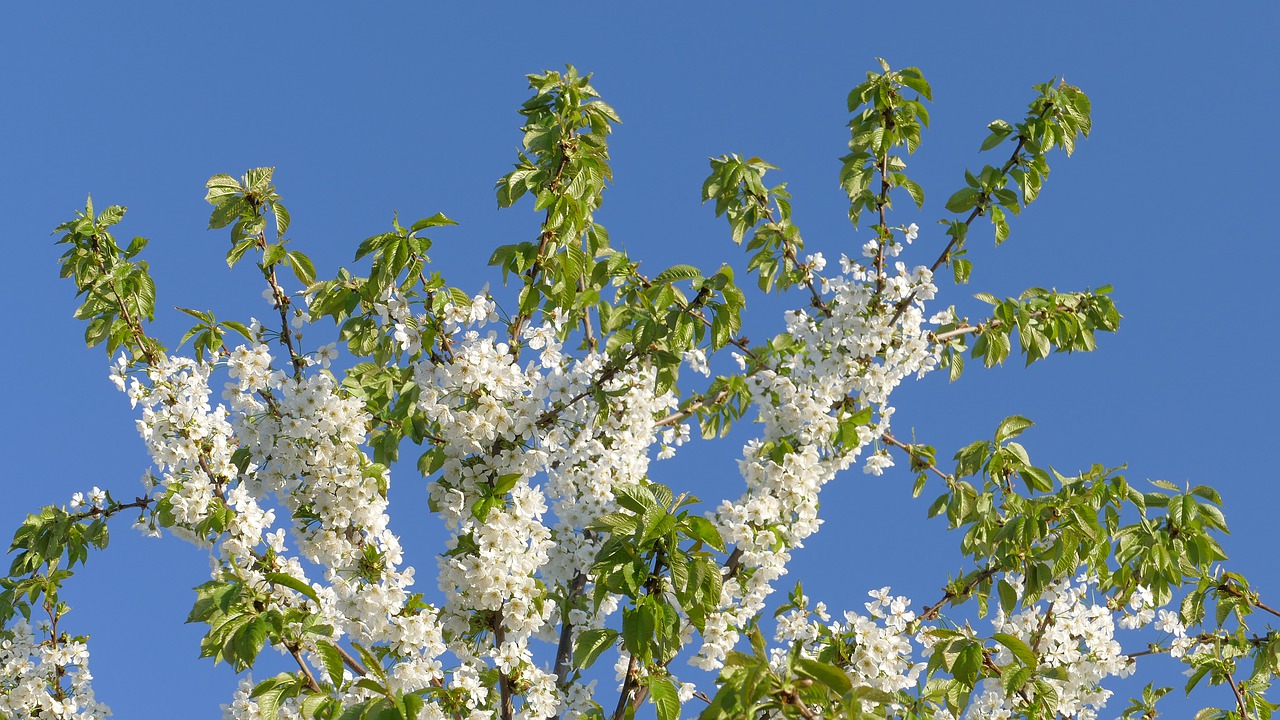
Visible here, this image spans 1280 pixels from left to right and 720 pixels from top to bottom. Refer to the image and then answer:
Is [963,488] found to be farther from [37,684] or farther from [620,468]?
[37,684]

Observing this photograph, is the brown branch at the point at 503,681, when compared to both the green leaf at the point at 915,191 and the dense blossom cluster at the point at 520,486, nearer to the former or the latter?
the dense blossom cluster at the point at 520,486

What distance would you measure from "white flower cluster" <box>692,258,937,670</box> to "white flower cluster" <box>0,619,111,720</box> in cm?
351

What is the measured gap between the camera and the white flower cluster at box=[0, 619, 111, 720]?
18.5 feet

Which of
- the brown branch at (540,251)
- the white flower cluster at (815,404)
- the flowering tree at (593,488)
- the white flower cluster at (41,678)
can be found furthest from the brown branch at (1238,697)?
the white flower cluster at (41,678)

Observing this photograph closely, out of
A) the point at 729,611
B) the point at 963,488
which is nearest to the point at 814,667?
the point at 729,611

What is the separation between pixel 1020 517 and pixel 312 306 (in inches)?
116

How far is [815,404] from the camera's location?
15.8ft

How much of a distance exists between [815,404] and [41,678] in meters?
4.37

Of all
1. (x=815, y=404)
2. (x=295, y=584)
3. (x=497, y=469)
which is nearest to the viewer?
(x=295, y=584)

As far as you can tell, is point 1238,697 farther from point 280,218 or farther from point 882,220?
point 280,218

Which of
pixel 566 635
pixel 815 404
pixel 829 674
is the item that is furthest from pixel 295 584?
pixel 815 404

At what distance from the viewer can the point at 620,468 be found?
5.26 metres

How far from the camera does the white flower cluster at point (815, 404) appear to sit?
457 centimetres

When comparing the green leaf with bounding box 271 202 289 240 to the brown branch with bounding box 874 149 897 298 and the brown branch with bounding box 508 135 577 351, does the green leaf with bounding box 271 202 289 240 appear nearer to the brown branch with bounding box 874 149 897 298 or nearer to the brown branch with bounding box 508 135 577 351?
the brown branch with bounding box 508 135 577 351
